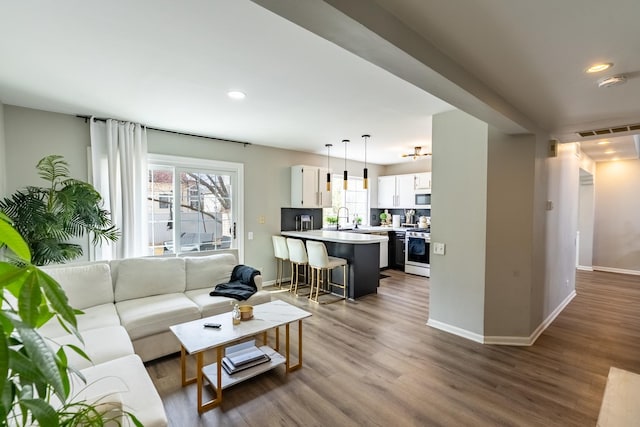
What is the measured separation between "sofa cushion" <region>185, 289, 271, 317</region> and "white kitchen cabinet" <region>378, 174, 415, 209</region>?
4340mm

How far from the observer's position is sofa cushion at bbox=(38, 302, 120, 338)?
2.34 metres

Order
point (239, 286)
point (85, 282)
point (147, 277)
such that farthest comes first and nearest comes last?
point (239, 286) < point (147, 277) < point (85, 282)

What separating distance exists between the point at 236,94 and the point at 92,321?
239 centimetres

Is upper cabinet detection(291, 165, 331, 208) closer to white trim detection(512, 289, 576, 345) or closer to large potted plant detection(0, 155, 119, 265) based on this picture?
large potted plant detection(0, 155, 119, 265)

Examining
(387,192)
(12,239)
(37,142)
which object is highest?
(37,142)

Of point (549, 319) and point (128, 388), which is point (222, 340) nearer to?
point (128, 388)

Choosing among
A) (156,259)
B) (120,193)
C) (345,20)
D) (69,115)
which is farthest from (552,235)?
(69,115)

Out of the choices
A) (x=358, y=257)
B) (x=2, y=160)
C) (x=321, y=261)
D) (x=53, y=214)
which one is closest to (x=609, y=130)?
(x=358, y=257)

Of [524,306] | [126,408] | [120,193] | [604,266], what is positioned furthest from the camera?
[604,266]

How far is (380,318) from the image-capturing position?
3744 mm

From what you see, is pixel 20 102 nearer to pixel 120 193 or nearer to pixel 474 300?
pixel 120 193

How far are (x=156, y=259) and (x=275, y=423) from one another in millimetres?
2299

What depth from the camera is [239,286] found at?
3.46 meters

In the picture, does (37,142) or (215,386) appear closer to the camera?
(215,386)
